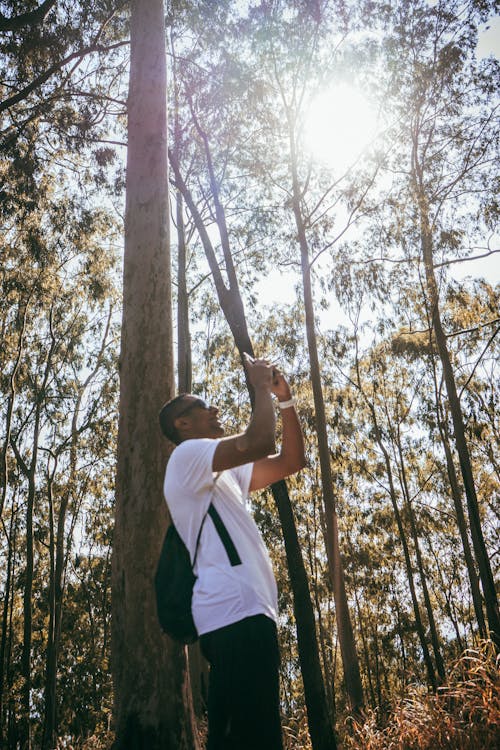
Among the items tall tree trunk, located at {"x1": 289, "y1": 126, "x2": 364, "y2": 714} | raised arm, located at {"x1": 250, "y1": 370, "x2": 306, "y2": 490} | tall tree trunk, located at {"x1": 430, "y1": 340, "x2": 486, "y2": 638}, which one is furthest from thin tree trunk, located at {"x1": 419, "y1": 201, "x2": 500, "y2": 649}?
raised arm, located at {"x1": 250, "y1": 370, "x2": 306, "y2": 490}

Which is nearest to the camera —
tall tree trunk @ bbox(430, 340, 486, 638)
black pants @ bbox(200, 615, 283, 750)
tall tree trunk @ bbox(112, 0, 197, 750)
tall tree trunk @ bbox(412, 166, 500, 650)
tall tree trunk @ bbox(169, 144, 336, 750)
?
black pants @ bbox(200, 615, 283, 750)

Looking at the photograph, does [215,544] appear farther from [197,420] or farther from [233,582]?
[197,420]

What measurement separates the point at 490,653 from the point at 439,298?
9877 millimetres

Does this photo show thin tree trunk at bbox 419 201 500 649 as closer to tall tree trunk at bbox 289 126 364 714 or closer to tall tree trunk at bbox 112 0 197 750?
tall tree trunk at bbox 289 126 364 714

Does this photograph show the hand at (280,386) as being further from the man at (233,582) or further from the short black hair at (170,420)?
the short black hair at (170,420)

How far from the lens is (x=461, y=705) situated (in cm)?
366

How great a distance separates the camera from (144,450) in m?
3.01

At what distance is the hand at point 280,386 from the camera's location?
6.47 ft

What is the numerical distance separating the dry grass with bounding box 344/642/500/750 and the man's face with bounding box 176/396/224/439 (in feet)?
8.31

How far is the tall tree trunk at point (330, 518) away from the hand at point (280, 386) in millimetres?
6842

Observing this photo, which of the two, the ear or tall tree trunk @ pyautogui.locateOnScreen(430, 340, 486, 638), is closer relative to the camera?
the ear

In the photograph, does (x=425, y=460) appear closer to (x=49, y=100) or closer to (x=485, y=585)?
(x=485, y=585)

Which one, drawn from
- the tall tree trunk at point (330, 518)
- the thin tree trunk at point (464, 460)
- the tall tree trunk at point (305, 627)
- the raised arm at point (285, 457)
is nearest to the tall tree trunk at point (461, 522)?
the thin tree trunk at point (464, 460)

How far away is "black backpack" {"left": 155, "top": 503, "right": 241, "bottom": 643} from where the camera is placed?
1541mm
